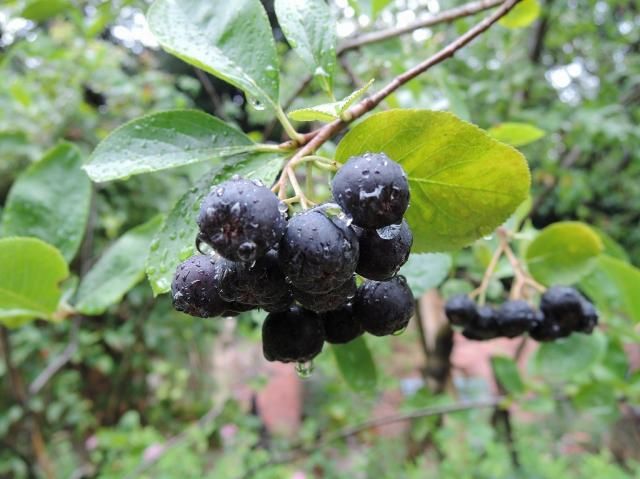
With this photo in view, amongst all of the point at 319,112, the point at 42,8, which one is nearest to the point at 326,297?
the point at 319,112

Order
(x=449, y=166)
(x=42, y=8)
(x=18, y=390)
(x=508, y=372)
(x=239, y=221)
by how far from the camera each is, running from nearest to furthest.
→ (x=239, y=221) < (x=449, y=166) < (x=42, y=8) < (x=18, y=390) < (x=508, y=372)

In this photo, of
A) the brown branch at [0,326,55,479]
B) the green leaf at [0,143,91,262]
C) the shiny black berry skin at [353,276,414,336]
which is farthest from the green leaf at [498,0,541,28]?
the brown branch at [0,326,55,479]

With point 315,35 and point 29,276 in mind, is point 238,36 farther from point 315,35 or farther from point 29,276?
point 29,276

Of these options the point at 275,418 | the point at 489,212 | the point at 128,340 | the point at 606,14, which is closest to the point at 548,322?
the point at 489,212

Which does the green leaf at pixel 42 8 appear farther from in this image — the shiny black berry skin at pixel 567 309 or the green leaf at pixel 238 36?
the shiny black berry skin at pixel 567 309

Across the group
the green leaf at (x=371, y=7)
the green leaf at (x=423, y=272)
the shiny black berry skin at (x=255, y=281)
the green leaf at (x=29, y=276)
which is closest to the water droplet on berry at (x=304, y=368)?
the shiny black berry skin at (x=255, y=281)

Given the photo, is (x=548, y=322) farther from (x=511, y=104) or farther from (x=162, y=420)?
(x=162, y=420)
